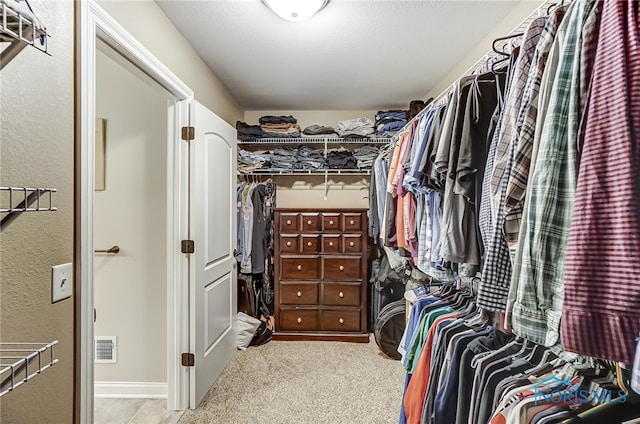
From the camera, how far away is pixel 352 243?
3.32m

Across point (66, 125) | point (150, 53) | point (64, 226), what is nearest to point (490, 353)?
point (64, 226)

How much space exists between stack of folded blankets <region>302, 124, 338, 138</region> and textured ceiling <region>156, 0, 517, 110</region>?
0.40 meters

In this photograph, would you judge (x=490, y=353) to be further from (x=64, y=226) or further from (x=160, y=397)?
(x=160, y=397)

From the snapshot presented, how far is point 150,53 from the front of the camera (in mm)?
1741

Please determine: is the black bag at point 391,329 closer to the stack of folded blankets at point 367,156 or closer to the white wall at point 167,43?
the stack of folded blankets at point 367,156

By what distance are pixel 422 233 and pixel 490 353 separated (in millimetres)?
550

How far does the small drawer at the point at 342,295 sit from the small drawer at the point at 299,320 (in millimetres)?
182

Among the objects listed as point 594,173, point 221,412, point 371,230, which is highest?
point 594,173

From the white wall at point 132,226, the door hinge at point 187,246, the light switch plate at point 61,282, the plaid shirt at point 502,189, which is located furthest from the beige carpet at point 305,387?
the plaid shirt at point 502,189

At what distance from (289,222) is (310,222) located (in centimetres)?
20

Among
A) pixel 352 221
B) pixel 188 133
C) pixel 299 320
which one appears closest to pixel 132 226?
pixel 188 133

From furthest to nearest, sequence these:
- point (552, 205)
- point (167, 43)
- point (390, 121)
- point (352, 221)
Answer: point (390, 121) < point (352, 221) < point (167, 43) < point (552, 205)

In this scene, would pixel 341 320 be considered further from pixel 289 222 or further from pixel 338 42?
pixel 338 42

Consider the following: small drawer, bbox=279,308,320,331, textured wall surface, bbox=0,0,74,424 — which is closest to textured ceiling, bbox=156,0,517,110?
textured wall surface, bbox=0,0,74,424
